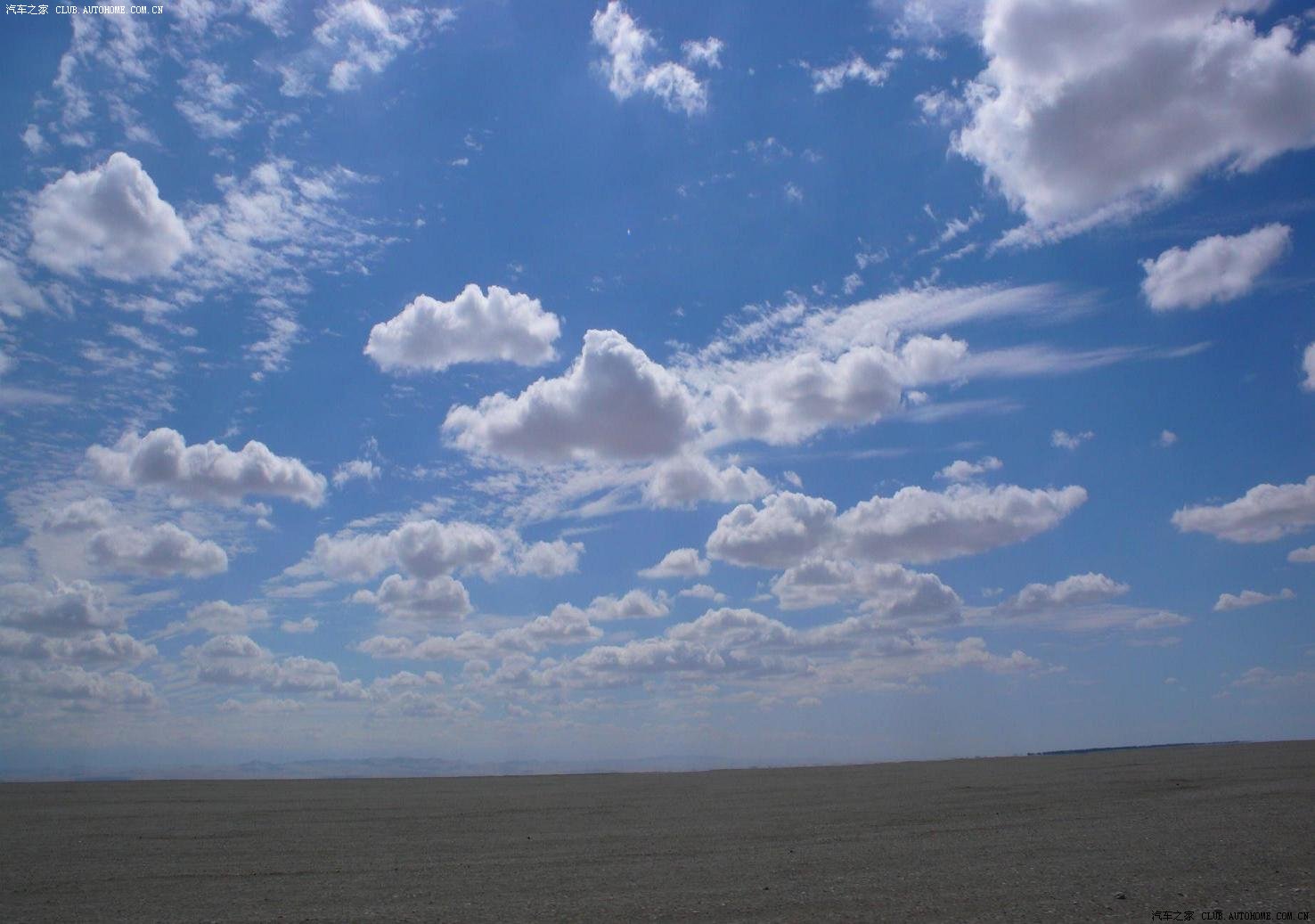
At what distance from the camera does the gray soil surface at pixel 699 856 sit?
16594 mm

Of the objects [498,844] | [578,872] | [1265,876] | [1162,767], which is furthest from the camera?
[1162,767]

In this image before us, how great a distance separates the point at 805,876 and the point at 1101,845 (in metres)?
8.50

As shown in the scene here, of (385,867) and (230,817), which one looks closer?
(385,867)

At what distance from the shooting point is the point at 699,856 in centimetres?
2306

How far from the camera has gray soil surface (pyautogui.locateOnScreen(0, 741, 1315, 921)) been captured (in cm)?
1659

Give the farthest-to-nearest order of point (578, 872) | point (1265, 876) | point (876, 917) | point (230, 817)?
1. point (230, 817)
2. point (578, 872)
3. point (1265, 876)
4. point (876, 917)

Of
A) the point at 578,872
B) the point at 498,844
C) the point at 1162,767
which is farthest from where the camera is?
the point at 1162,767

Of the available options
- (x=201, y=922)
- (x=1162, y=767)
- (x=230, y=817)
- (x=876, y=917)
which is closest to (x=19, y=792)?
(x=230, y=817)

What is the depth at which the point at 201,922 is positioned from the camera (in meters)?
16.4

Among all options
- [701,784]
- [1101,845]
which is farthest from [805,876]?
[701,784]

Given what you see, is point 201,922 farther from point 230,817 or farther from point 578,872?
point 230,817

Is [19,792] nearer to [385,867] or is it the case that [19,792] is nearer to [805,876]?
[385,867]

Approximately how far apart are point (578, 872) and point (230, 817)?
23100mm

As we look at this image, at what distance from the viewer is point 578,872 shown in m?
21.2
